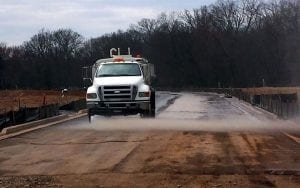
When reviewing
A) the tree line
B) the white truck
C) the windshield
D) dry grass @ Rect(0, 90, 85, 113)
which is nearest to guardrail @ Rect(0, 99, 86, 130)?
the white truck

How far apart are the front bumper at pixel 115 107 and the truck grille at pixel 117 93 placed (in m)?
0.16

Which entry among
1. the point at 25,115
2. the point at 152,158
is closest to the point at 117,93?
the point at 25,115

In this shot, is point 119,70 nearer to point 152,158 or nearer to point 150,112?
point 150,112

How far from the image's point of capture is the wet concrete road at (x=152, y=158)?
1000cm

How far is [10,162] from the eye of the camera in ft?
40.7

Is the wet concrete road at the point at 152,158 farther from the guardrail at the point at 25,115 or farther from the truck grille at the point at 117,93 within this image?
the guardrail at the point at 25,115

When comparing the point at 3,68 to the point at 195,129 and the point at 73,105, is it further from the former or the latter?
the point at 195,129

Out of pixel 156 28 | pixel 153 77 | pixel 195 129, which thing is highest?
pixel 156 28

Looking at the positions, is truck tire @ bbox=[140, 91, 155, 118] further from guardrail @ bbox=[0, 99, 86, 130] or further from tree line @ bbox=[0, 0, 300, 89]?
tree line @ bbox=[0, 0, 300, 89]

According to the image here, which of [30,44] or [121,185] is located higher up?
[30,44]

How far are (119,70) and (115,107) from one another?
1902 mm

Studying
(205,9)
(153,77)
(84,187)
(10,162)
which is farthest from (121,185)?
(205,9)

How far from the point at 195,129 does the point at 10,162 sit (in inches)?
365

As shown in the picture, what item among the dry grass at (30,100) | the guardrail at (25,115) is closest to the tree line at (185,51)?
the dry grass at (30,100)
